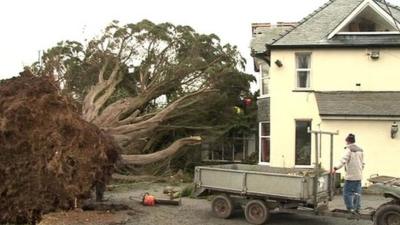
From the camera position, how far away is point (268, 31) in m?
27.9

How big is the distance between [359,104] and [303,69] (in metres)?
2.72

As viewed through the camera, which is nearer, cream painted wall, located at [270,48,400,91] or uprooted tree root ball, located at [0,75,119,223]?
uprooted tree root ball, located at [0,75,119,223]

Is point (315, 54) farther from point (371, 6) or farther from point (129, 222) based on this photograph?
point (129, 222)

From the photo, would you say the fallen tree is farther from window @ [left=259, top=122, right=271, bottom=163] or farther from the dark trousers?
the dark trousers

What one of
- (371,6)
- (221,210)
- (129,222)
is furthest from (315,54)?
(129,222)

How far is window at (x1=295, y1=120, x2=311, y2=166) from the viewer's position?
22625 mm

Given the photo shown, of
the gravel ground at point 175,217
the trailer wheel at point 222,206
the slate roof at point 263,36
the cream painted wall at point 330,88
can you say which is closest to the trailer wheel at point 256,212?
the gravel ground at point 175,217

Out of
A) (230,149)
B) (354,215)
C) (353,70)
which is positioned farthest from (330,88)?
(354,215)

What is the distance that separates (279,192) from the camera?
1290 centimetres

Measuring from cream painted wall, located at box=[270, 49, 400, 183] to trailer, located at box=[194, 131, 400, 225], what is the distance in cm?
715

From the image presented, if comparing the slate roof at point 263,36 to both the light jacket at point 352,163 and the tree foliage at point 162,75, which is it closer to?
the tree foliage at point 162,75

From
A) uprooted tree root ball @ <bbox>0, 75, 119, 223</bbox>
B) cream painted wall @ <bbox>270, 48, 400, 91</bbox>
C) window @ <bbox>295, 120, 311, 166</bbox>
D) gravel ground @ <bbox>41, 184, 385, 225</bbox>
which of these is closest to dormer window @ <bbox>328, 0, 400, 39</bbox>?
cream painted wall @ <bbox>270, 48, 400, 91</bbox>

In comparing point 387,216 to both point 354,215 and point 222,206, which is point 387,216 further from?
point 222,206

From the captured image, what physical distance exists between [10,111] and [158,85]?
33.4 ft
